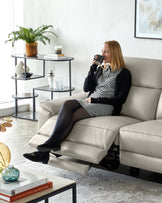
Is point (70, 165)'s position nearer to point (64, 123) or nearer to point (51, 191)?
point (64, 123)

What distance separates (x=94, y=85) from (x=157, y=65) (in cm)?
62

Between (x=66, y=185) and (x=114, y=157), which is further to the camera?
(x=114, y=157)

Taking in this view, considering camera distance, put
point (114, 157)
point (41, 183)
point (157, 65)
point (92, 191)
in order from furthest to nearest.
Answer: point (157, 65) → point (114, 157) → point (92, 191) → point (41, 183)

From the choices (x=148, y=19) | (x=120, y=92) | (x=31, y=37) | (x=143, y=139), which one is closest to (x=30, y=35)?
(x=31, y=37)

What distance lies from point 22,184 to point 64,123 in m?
1.25

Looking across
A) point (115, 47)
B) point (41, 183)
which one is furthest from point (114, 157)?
point (41, 183)

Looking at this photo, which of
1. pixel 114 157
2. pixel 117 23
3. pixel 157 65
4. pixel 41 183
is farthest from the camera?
pixel 117 23

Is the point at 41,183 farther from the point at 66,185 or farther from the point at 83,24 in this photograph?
the point at 83,24

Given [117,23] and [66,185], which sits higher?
[117,23]

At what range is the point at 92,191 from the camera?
11.1 ft

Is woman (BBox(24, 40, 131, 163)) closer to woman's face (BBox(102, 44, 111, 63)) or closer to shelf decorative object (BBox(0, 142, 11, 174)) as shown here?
woman's face (BBox(102, 44, 111, 63))

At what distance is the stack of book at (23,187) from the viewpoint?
2.42 m

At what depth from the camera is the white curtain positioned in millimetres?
6043

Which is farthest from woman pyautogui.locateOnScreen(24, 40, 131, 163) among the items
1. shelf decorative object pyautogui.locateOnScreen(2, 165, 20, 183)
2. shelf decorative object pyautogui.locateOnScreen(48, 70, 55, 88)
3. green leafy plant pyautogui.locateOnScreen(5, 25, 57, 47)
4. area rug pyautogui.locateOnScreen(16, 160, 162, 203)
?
green leafy plant pyautogui.locateOnScreen(5, 25, 57, 47)
